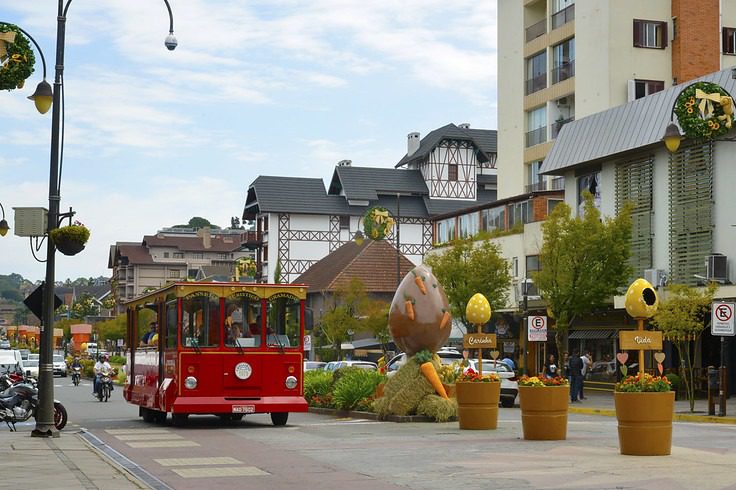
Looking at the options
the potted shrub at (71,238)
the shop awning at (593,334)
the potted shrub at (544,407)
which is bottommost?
the potted shrub at (544,407)

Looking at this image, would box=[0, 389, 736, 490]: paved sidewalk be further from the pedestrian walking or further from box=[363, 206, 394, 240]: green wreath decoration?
box=[363, 206, 394, 240]: green wreath decoration

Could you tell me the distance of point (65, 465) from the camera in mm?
15836

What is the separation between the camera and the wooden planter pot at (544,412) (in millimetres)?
19125

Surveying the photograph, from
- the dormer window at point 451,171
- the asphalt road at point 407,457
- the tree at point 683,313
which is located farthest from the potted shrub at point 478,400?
the dormer window at point 451,171

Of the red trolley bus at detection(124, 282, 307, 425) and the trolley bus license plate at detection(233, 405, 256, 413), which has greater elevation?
the red trolley bus at detection(124, 282, 307, 425)

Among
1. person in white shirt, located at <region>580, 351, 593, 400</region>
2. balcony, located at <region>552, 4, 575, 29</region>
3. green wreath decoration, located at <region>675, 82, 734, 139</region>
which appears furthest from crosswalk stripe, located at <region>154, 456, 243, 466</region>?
balcony, located at <region>552, 4, 575, 29</region>

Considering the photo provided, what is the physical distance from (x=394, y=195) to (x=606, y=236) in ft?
169

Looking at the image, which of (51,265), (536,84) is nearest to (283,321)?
(51,265)

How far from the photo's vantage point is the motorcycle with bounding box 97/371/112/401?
41.3 m

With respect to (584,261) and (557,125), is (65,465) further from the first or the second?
(557,125)

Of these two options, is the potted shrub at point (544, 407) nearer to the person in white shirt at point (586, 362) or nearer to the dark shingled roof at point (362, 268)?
the person in white shirt at point (586, 362)

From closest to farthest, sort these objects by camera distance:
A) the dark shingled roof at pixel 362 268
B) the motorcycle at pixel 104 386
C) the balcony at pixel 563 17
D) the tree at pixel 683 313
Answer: the tree at pixel 683 313
the motorcycle at pixel 104 386
the balcony at pixel 563 17
the dark shingled roof at pixel 362 268

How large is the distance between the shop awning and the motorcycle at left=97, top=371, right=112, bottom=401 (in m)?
18.8

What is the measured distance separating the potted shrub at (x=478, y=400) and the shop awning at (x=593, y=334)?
2470cm
